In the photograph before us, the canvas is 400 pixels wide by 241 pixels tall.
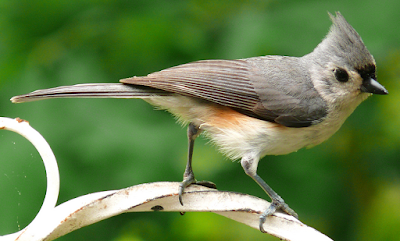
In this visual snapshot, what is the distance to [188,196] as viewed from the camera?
162 centimetres

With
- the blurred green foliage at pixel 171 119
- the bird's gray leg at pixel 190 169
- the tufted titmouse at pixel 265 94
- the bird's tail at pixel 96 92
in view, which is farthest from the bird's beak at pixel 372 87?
the bird's tail at pixel 96 92

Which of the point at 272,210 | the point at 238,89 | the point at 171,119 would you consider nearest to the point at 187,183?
the point at 272,210

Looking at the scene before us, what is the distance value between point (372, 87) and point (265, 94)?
488 millimetres


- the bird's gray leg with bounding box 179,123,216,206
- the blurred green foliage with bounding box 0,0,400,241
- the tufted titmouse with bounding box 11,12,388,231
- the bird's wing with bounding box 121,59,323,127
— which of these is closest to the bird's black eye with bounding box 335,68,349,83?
the tufted titmouse with bounding box 11,12,388,231

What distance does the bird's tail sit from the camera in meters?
1.76

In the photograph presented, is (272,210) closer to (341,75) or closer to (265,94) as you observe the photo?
(265,94)

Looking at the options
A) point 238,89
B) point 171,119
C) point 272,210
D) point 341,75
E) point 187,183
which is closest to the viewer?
point 272,210

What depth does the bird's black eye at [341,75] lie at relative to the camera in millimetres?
1989

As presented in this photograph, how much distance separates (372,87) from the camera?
1.93m

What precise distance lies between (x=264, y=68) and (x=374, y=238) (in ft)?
3.89

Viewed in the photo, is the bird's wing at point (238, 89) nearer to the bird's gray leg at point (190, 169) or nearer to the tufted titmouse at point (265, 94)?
the tufted titmouse at point (265, 94)

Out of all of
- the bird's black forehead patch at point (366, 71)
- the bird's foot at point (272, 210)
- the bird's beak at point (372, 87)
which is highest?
the bird's black forehead patch at point (366, 71)

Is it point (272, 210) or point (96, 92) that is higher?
point (96, 92)

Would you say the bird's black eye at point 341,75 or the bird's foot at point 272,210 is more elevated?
the bird's black eye at point 341,75
